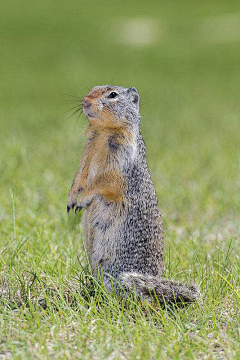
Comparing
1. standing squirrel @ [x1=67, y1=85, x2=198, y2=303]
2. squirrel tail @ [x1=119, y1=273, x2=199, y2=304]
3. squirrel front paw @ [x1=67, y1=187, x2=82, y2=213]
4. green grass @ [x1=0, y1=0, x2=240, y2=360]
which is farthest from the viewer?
squirrel front paw @ [x1=67, y1=187, x2=82, y2=213]

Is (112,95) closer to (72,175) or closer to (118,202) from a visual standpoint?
(118,202)

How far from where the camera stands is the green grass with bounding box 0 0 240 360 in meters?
3.77

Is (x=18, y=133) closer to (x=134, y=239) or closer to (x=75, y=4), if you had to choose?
(x=134, y=239)

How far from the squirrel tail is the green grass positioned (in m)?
0.08

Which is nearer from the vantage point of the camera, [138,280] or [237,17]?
[138,280]

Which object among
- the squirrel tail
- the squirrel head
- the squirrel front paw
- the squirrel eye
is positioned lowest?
the squirrel tail

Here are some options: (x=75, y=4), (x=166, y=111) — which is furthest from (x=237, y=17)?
(x=166, y=111)

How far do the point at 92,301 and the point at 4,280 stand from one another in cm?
83

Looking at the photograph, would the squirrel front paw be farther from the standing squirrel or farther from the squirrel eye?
the squirrel eye

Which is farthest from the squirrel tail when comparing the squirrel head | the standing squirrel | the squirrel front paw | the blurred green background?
the blurred green background

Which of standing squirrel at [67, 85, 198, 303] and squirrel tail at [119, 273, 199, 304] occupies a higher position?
standing squirrel at [67, 85, 198, 303]

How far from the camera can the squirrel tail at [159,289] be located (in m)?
4.20

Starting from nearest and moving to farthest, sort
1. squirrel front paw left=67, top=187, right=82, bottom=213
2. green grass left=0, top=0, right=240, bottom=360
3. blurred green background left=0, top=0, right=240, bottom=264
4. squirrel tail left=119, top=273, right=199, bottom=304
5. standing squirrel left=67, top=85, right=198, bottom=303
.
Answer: green grass left=0, top=0, right=240, bottom=360, squirrel tail left=119, top=273, right=199, bottom=304, standing squirrel left=67, top=85, right=198, bottom=303, squirrel front paw left=67, top=187, right=82, bottom=213, blurred green background left=0, top=0, right=240, bottom=264

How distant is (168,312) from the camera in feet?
13.6
